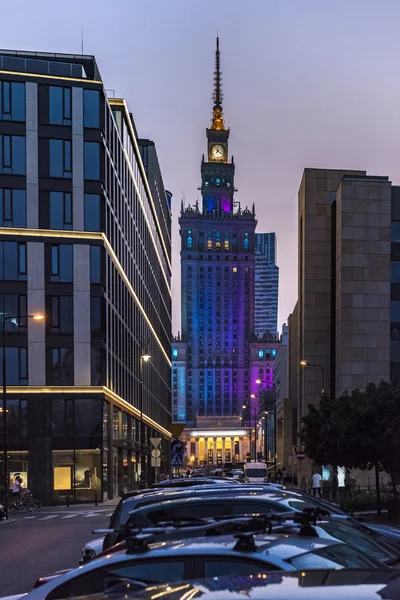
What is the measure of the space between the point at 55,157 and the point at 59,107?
3218mm

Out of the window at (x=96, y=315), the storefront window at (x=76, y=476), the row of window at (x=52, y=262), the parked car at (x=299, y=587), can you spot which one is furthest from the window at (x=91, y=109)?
the parked car at (x=299, y=587)

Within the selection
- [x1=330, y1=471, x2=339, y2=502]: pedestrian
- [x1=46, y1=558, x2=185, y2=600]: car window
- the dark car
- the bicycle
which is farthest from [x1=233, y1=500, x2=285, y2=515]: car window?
the bicycle

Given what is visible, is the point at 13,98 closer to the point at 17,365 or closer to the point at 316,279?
the point at 17,365

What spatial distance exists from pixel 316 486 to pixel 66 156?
25596 millimetres

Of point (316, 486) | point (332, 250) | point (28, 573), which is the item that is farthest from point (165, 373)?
point (28, 573)

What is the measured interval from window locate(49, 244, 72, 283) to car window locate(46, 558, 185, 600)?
4326cm

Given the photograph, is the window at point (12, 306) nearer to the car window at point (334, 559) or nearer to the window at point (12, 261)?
the window at point (12, 261)

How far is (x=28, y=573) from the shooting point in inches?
551

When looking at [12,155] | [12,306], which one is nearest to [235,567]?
[12,306]

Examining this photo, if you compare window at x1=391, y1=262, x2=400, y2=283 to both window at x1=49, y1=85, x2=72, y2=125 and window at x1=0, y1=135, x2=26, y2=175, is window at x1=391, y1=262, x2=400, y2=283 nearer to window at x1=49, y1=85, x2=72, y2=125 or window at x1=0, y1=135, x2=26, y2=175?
window at x1=49, y1=85, x2=72, y2=125

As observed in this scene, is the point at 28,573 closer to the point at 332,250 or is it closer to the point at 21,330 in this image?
the point at 21,330

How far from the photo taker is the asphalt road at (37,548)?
1359cm

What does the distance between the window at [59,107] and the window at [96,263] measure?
823 cm

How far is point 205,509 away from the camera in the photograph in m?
8.23
